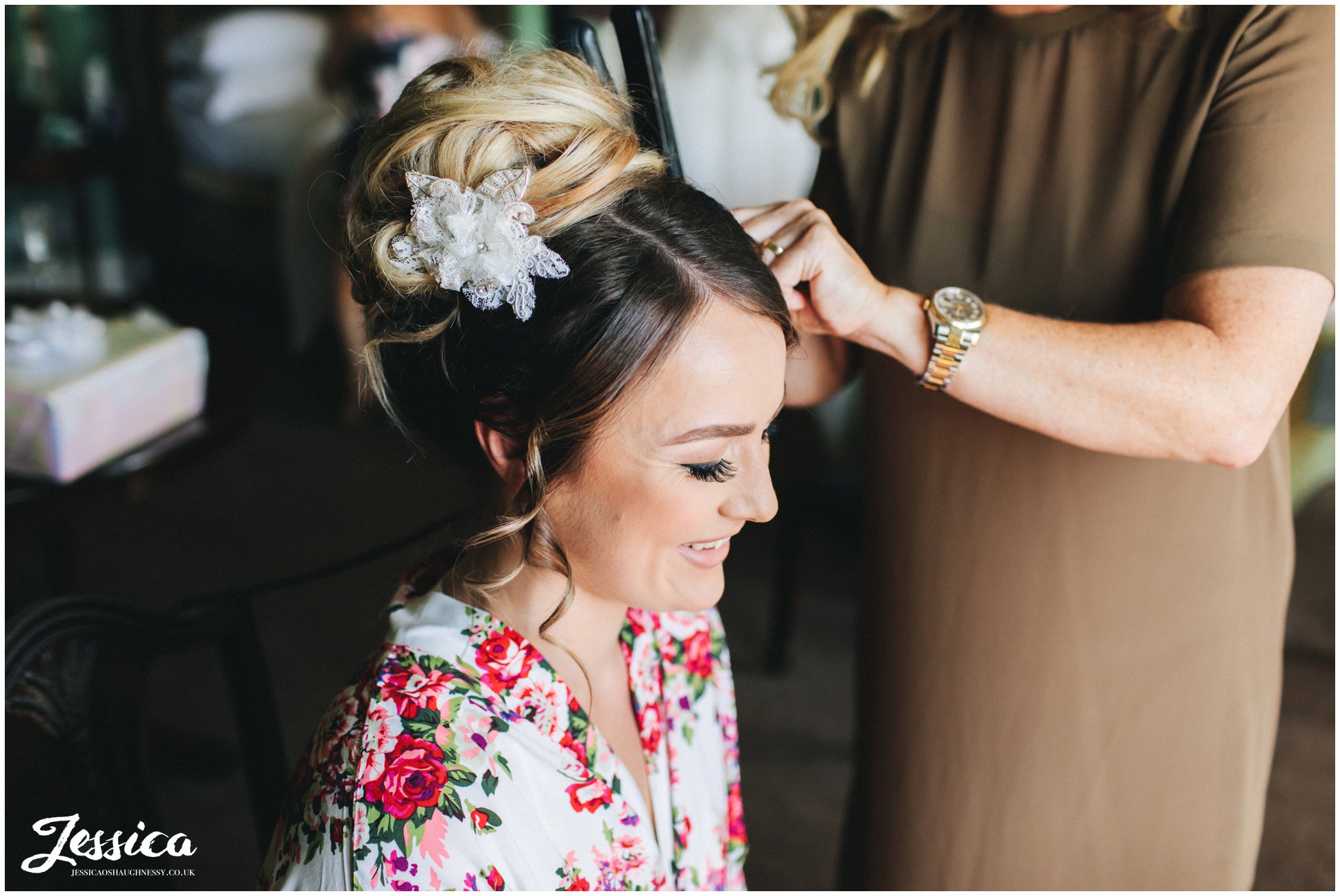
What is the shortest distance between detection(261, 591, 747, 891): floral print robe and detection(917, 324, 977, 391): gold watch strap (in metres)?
0.48

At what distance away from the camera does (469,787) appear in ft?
2.96

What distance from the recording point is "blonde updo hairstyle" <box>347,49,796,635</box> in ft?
2.82

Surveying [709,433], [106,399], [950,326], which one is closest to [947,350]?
[950,326]

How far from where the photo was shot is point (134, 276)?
5141 millimetres

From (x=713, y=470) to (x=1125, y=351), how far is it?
40 centimetres

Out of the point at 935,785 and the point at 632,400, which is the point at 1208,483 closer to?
the point at 935,785

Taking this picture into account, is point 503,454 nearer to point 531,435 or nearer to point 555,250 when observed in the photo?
point 531,435

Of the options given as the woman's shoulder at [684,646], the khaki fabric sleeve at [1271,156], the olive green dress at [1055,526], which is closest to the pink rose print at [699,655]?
the woman's shoulder at [684,646]

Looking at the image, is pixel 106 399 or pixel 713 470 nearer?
pixel 713 470

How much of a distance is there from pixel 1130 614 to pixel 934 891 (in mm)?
451

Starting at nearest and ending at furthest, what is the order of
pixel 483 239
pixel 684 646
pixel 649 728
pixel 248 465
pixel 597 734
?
pixel 483 239 < pixel 597 734 < pixel 649 728 < pixel 684 646 < pixel 248 465

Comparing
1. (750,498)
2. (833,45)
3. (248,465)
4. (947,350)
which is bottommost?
(248,465)

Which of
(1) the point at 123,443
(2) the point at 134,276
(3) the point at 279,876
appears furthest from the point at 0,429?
(2) the point at 134,276

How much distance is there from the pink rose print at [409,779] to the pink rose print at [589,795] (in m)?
0.15
